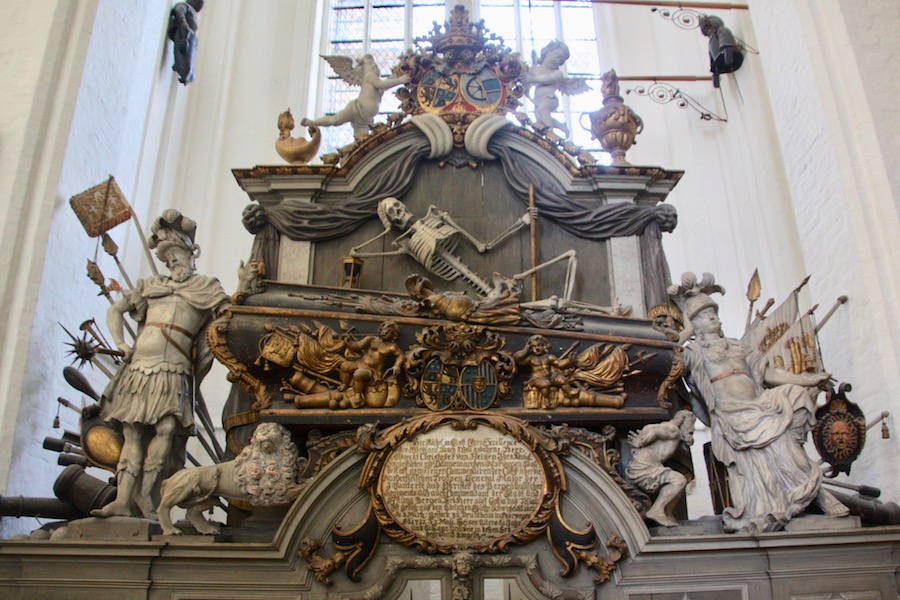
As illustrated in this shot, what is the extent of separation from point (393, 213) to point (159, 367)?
231cm

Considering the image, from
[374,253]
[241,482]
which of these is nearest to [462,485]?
[241,482]

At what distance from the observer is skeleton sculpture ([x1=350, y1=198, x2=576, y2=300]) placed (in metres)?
7.26

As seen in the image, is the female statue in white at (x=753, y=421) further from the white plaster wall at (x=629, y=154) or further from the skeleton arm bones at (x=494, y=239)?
the white plaster wall at (x=629, y=154)

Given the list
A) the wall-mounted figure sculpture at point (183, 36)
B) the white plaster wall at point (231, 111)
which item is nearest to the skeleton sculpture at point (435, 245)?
the white plaster wall at point (231, 111)

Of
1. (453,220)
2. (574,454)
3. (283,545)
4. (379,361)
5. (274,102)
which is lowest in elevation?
(283,545)

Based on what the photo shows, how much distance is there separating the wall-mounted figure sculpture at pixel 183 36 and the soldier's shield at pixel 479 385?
7.02 m

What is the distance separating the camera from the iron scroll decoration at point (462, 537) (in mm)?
5719

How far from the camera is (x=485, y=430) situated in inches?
242

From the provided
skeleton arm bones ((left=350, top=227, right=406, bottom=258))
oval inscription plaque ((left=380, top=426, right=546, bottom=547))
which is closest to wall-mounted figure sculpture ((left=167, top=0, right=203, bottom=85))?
skeleton arm bones ((left=350, top=227, right=406, bottom=258))

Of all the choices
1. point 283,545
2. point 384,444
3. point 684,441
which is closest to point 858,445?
point 684,441

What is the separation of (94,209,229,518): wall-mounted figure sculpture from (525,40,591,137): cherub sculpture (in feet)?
11.3

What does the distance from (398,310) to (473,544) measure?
1.78 m

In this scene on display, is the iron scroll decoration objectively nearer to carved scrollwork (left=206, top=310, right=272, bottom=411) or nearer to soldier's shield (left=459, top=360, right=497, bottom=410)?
soldier's shield (left=459, top=360, right=497, bottom=410)

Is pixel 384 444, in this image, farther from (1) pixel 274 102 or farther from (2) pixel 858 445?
(1) pixel 274 102
